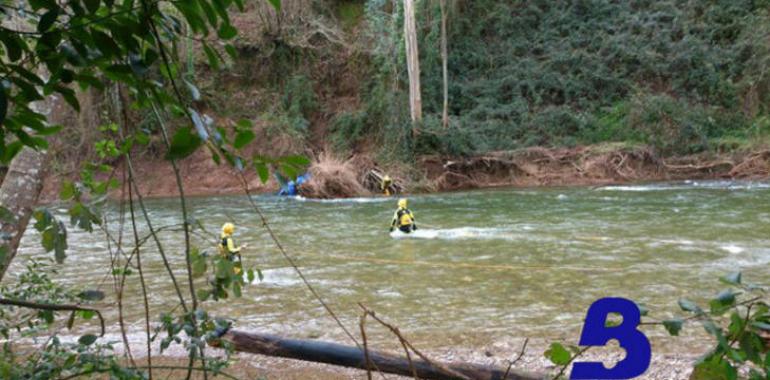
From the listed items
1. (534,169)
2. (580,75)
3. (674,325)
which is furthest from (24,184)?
(580,75)

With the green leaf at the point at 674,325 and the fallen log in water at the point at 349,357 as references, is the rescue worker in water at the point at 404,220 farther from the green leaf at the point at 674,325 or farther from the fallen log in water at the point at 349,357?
the green leaf at the point at 674,325

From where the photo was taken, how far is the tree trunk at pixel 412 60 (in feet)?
88.3

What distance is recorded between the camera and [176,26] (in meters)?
1.82

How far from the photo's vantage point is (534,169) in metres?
25.5

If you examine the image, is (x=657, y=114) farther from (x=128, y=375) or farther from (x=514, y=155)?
(x=128, y=375)

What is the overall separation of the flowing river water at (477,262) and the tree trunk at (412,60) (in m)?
9.09

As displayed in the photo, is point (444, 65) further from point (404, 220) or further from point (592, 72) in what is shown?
point (404, 220)

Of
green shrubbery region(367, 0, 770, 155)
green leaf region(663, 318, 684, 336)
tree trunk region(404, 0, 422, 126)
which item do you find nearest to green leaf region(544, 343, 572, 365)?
green leaf region(663, 318, 684, 336)

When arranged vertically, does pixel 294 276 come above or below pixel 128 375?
below

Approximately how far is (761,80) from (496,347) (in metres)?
24.3

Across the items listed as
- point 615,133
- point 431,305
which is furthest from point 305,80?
point 431,305

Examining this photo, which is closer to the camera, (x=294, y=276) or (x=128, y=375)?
(x=128, y=375)

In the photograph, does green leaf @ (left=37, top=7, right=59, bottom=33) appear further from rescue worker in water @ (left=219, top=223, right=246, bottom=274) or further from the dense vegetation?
the dense vegetation

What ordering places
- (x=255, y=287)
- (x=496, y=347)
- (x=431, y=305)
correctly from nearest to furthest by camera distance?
1. (x=496, y=347)
2. (x=431, y=305)
3. (x=255, y=287)
